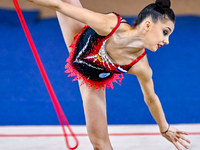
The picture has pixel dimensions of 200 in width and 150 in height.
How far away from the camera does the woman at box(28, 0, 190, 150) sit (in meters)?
1.35

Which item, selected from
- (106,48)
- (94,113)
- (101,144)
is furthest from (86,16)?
(101,144)

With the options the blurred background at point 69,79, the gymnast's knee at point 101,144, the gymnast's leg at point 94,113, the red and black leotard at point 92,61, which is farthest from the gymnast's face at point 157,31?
the blurred background at point 69,79

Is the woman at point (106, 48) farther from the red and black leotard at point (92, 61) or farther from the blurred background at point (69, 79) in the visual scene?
the blurred background at point (69, 79)

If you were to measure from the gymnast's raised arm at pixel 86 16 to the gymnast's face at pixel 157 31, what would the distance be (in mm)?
161

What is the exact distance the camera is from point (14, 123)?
3203mm

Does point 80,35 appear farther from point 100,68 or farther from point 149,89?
point 149,89

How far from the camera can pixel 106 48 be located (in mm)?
1491

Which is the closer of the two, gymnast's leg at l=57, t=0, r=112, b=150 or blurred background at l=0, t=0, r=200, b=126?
gymnast's leg at l=57, t=0, r=112, b=150

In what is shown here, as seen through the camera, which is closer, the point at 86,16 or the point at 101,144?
the point at 86,16

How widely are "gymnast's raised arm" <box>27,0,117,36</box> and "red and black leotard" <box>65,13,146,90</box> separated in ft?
0.13

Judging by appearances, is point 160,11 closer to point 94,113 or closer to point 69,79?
point 94,113

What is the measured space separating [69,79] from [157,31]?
6.32 ft

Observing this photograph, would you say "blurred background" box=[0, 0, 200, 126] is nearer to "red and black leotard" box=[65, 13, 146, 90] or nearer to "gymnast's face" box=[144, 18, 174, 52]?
"red and black leotard" box=[65, 13, 146, 90]

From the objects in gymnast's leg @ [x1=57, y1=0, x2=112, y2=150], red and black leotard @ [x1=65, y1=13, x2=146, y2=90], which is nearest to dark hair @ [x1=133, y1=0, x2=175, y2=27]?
red and black leotard @ [x1=65, y1=13, x2=146, y2=90]
